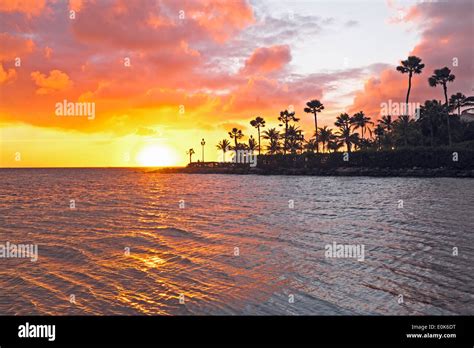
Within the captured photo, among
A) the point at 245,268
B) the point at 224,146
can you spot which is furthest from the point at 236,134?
the point at 245,268

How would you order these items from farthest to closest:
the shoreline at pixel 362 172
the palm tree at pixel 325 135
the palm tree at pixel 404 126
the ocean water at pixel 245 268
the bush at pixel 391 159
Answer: the palm tree at pixel 325 135, the palm tree at pixel 404 126, the bush at pixel 391 159, the shoreline at pixel 362 172, the ocean water at pixel 245 268

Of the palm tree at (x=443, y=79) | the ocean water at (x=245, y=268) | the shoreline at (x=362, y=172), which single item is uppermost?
the palm tree at (x=443, y=79)

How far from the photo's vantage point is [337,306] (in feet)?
30.8

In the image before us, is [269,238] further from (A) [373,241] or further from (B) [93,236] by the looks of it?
(B) [93,236]

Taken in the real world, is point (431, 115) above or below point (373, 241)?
above

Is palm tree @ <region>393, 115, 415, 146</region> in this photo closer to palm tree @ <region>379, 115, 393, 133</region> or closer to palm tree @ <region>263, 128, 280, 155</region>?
palm tree @ <region>379, 115, 393, 133</region>

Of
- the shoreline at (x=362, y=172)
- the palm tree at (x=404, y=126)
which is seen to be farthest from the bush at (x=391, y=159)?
the palm tree at (x=404, y=126)

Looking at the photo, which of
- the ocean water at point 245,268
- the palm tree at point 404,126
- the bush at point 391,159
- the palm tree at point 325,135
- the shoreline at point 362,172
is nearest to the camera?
the ocean water at point 245,268

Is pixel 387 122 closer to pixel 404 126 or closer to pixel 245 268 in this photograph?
pixel 404 126

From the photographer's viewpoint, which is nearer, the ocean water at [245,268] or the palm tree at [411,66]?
the ocean water at [245,268]

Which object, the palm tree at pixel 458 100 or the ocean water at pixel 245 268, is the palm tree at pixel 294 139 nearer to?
the palm tree at pixel 458 100

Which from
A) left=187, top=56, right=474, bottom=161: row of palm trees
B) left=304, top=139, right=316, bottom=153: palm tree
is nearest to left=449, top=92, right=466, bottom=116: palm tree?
left=187, top=56, right=474, bottom=161: row of palm trees

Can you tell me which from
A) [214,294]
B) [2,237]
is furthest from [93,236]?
[214,294]
